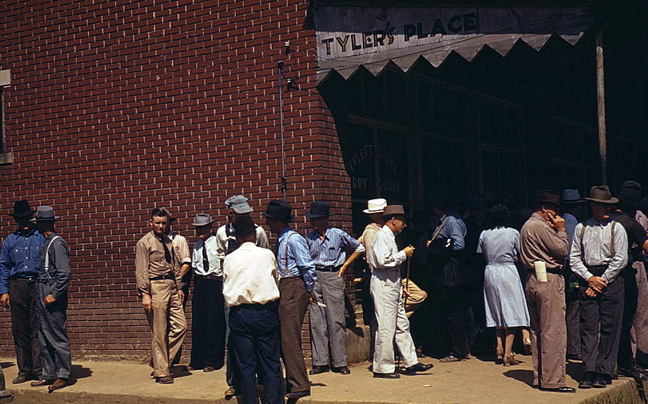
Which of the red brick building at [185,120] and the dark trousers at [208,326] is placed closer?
the red brick building at [185,120]

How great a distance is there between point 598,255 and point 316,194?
12.1 feet

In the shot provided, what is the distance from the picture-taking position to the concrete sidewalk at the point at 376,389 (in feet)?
29.3

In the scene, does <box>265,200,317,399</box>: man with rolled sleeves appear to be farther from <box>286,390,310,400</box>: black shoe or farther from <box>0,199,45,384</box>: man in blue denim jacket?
<box>0,199,45,384</box>: man in blue denim jacket

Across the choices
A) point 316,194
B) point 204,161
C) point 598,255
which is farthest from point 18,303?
point 598,255

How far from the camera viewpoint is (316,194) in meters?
11.4

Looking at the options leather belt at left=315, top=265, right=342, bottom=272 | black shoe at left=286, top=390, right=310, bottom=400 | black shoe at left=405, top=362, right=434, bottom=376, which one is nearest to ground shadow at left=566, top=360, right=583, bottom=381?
black shoe at left=405, top=362, right=434, bottom=376

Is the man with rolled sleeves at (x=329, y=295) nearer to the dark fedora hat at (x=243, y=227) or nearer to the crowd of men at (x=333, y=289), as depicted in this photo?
the crowd of men at (x=333, y=289)

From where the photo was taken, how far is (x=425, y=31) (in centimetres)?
1057

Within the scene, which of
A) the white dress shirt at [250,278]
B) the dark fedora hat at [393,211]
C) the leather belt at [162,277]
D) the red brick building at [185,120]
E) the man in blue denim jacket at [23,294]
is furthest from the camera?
the red brick building at [185,120]

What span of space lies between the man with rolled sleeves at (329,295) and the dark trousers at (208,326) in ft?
4.88

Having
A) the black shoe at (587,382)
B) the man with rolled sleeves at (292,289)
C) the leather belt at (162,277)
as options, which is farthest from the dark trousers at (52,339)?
the black shoe at (587,382)

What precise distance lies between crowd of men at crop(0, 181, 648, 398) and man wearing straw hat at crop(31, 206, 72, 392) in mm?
17

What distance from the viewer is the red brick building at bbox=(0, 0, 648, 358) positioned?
11742 mm

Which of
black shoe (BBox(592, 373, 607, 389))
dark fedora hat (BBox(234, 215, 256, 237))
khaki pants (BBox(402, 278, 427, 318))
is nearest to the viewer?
dark fedora hat (BBox(234, 215, 256, 237))
